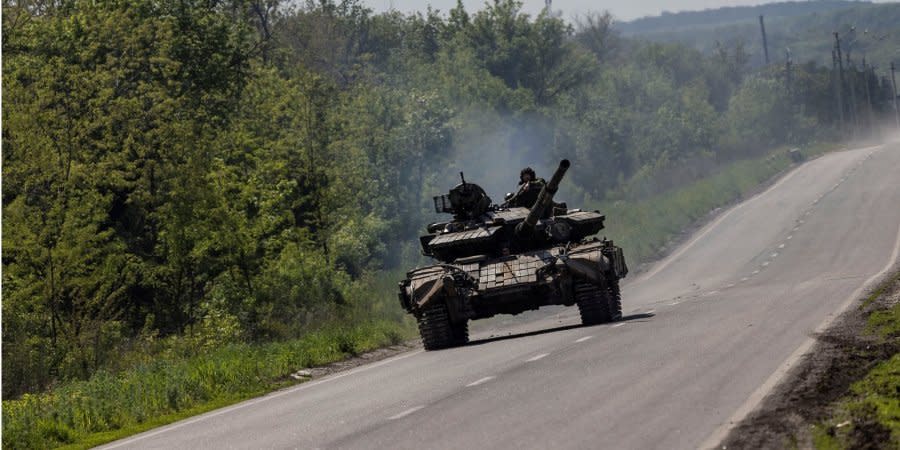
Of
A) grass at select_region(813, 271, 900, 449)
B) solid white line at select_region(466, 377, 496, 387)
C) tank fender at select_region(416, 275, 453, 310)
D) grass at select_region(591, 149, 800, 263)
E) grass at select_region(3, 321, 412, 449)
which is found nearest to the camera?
grass at select_region(813, 271, 900, 449)

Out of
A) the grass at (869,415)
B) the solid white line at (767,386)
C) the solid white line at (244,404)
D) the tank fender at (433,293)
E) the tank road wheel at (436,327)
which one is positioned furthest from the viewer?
the tank road wheel at (436,327)

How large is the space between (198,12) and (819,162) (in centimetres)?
4658

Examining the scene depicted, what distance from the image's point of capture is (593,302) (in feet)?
79.7

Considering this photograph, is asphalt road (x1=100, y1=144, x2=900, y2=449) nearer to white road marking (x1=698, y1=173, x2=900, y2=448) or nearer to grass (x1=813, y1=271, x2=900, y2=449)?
white road marking (x1=698, y1=173, x2=900, y2=448)

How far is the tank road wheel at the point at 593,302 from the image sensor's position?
78.8ft

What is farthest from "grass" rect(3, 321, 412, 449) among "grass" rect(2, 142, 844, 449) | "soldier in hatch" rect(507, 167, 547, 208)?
"soldier in hatch" rect(507, 167, 547, 208)

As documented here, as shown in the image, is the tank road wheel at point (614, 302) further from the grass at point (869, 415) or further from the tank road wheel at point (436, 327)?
the grass at point (869, 415)

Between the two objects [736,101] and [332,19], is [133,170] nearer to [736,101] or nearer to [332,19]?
[332,19]

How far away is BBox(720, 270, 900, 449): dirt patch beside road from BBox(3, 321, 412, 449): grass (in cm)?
804

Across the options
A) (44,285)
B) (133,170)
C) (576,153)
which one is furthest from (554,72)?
(44,285)

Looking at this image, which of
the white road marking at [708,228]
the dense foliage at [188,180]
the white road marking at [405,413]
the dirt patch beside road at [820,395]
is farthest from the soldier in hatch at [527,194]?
the white road marking at [708,228]

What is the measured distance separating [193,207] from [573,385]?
24907 mm

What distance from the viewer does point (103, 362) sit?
30766 millimetres

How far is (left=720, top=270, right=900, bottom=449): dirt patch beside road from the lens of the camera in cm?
1077
